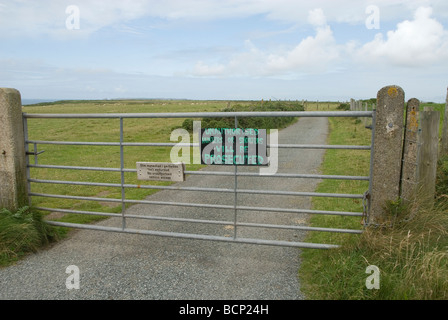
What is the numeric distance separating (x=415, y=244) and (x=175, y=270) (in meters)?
2.96

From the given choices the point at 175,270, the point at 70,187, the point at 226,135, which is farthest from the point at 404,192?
the point at 70,187

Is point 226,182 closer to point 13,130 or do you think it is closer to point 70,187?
point 70,187

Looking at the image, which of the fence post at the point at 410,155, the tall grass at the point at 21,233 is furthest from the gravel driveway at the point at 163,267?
the fence post at the point at 410,155

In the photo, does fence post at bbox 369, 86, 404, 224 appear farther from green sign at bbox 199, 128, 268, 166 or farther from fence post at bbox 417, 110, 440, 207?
green sign at bbox 199, 128, 268, 166

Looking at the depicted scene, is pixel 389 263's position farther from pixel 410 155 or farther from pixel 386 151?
pixel 410 155

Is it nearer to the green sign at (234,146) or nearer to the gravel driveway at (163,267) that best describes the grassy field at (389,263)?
the gravel driveway at (163,267)

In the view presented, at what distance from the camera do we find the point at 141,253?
5566 millimetres

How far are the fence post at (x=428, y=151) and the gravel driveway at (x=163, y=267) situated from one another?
1995mm

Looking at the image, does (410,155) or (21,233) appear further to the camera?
(21,233)

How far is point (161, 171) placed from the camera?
5836mm

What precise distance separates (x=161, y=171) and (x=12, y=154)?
2.41 meters

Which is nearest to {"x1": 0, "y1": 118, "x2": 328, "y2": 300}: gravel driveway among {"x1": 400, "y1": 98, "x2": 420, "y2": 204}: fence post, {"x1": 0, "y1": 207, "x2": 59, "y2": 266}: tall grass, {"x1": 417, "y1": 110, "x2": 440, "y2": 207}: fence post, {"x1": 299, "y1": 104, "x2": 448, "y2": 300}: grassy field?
{"x1": 0, "y1": 207, "x2": 59, "y2": 266}: tall grass

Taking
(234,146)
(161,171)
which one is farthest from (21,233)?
(234,146)
